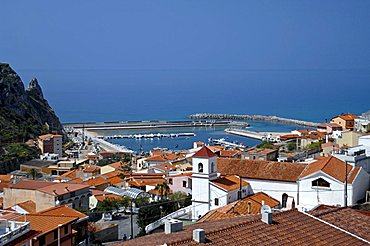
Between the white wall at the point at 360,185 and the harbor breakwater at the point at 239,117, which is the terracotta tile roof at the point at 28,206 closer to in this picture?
the white wall at the point at 360,185

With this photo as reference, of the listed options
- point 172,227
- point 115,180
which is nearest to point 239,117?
Result: point 115,180

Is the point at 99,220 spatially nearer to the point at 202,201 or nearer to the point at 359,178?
the point at 202,201

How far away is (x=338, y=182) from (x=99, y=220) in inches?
344

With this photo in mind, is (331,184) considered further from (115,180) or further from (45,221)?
(115,180)

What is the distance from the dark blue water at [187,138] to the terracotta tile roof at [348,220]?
6022 cm

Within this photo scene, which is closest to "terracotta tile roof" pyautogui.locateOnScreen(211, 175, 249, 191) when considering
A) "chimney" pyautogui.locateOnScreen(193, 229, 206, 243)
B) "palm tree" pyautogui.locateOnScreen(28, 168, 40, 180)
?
"chimney" pyautogui.locateOnScreen(193, 229, 206, 243)

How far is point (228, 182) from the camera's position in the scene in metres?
20.3

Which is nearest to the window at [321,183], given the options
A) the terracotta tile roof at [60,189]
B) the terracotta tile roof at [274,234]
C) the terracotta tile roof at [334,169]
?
the terracotta tile roof at [334,169]

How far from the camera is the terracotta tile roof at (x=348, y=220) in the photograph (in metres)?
9.68

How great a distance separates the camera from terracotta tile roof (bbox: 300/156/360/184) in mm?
18859

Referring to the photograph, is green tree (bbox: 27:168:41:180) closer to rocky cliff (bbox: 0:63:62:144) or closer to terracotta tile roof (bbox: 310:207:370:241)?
rocky cliff (bbox: 0:63:62:144)

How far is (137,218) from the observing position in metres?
21.0

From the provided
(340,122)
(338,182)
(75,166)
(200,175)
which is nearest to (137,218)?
(200,175)

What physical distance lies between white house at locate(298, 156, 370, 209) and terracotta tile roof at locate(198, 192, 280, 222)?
1134mm
